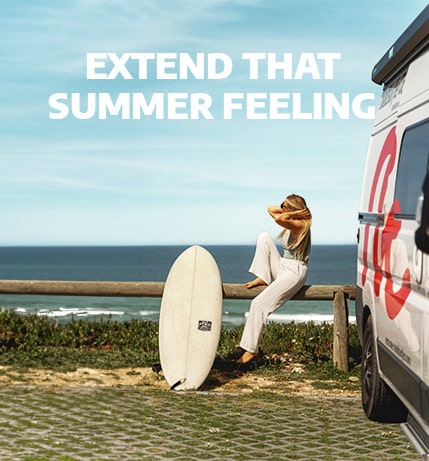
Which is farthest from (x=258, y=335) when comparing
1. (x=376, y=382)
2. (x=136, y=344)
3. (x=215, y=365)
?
(x=376, y=382)

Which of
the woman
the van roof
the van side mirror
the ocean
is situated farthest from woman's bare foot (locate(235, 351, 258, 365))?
the van side mirror

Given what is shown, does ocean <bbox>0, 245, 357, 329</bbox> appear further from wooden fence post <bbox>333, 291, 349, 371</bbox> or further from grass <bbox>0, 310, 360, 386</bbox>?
wooden fence post <bbox>333, 291, 349, 371</bbox>

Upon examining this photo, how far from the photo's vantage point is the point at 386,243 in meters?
6.31

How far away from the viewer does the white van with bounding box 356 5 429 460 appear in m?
5.14

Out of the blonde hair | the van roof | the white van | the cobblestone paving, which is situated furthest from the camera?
the blonde hair

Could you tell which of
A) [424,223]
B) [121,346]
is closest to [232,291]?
[121,346]

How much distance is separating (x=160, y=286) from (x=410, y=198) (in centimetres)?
492

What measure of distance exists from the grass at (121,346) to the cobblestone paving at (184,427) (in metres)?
1.41

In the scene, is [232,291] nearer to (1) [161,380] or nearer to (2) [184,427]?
(1) [161,380]

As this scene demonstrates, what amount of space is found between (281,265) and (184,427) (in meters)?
3.17

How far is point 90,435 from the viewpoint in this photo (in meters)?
6.76

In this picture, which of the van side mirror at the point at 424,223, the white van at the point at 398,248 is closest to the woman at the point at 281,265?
the white van at the point at 398,248

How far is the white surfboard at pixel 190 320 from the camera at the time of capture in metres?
9.05

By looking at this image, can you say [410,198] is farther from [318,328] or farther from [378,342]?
[318,328]
